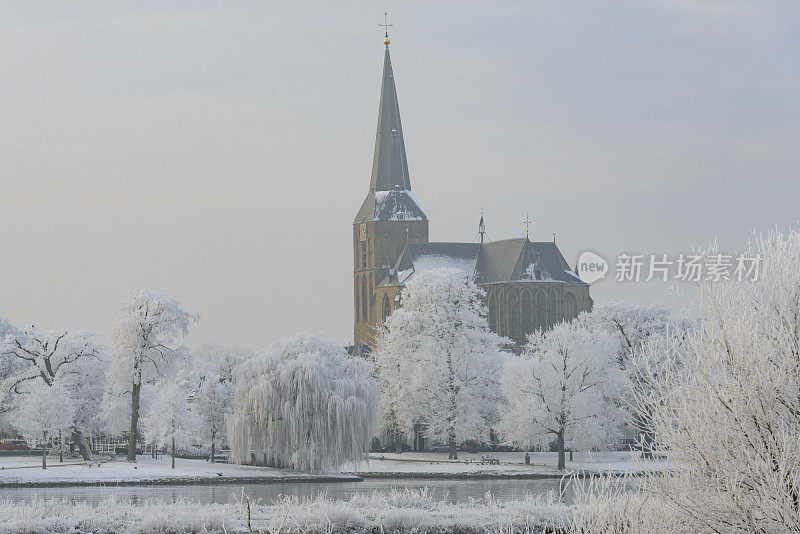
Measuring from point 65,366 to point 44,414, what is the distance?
1011 centimetres

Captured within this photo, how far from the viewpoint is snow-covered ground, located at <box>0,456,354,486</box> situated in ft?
154

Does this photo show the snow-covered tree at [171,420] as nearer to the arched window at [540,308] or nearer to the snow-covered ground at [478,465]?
the snow-covered ground at [478,465]

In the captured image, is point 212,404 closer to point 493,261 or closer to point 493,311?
point 493,311

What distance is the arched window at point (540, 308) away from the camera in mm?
116938

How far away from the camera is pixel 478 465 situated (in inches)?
2329

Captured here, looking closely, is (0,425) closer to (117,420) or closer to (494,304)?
(117,420)

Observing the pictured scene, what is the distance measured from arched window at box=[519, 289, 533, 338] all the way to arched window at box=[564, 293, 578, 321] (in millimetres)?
5331

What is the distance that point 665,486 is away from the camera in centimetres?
1457

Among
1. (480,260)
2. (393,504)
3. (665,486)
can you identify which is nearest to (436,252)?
(480,260)

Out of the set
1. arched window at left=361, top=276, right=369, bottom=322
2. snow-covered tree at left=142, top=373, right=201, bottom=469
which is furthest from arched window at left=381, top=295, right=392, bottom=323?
Result: snow-covered tree at left=142, top=373, right=201, bottom=469

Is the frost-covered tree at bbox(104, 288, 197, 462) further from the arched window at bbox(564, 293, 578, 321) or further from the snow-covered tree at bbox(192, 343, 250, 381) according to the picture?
the arched window at bbox(564, 293, 578, 321)

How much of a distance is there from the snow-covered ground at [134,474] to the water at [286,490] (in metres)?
1.34

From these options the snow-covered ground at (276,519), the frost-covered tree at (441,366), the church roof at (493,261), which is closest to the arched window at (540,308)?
the church roof at (493,261)

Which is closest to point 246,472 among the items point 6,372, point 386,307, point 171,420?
point 171,420
